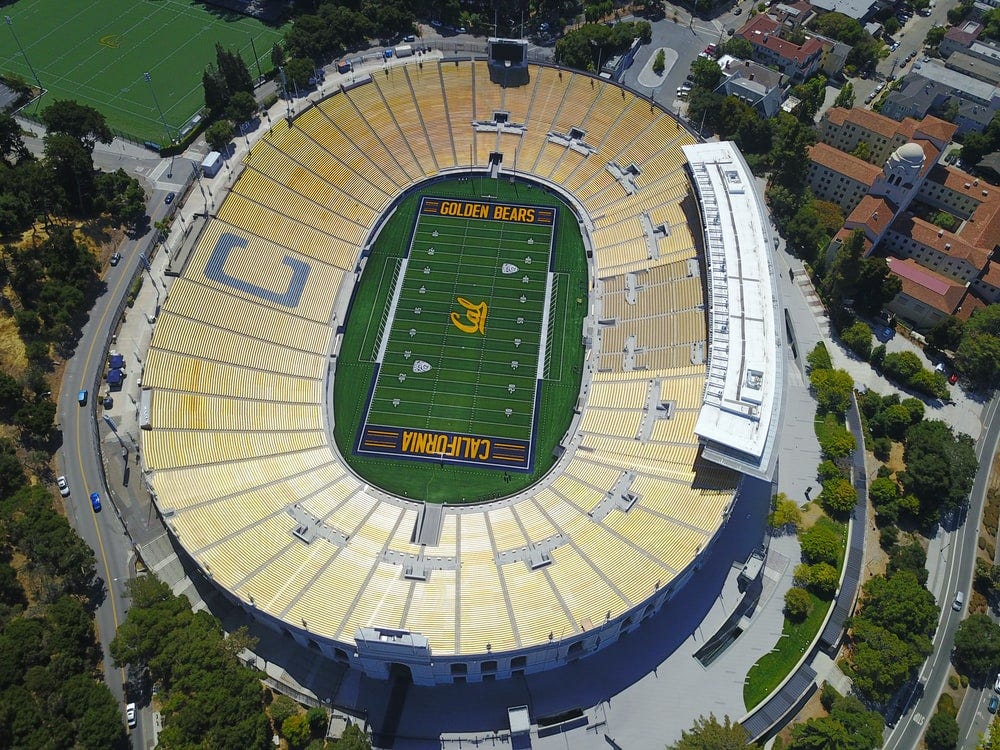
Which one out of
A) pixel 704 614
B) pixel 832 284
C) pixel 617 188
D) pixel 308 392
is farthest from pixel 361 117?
pixel 704 614

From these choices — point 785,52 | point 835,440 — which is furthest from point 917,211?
point 835,440

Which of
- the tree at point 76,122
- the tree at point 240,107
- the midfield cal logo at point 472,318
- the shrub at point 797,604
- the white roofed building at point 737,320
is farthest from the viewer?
the tree at point 240,107

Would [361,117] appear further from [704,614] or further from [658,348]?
[704,614]

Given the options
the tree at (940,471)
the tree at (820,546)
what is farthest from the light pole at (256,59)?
the tree at (940,471)

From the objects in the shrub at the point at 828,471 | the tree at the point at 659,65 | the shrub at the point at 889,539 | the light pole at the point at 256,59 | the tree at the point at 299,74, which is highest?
the tree at the point at 659,65

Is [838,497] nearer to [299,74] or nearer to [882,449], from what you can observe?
[882,449]

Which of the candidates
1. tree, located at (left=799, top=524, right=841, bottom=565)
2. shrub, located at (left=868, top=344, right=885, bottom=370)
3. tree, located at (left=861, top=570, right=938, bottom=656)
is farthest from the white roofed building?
shrub, located at (left=868, top=344, right=885, bottom=370)

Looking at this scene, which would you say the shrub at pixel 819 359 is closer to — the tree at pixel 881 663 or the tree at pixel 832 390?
the tree at pixel 832 390
